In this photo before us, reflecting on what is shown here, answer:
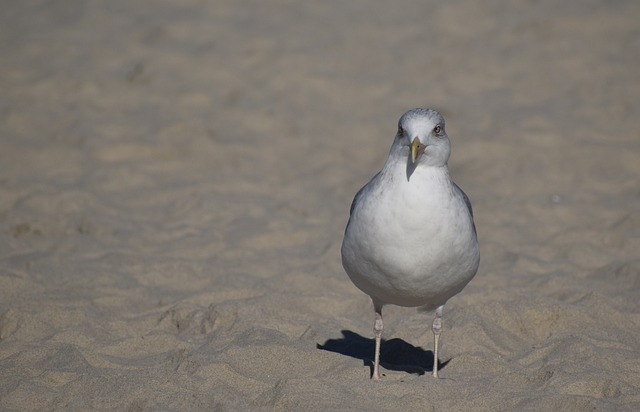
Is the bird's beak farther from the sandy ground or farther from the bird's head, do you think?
the sandy ground

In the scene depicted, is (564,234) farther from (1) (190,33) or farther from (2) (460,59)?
(1) (190,33)

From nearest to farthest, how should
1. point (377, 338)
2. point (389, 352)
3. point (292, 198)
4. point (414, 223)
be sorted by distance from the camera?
point (414, 223)
point (377, 338)
point (389, 352)
point (292, 198)

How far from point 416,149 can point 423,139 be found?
0.11m

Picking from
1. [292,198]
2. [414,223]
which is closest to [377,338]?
[414,223]

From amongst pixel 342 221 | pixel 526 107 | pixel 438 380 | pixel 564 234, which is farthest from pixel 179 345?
pixel 526 107

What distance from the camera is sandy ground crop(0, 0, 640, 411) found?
4.59 m

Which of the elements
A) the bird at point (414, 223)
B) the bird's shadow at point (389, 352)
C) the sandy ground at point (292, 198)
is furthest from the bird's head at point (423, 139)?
the bird's shadow at point (389, 352)

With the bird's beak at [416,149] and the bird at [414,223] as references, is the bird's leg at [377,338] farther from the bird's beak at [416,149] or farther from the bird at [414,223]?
the bird's beak at [416,149]

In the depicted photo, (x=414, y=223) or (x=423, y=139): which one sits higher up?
(x=423, y=139)

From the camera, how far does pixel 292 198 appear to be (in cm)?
764

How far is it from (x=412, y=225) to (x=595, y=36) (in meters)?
6.44

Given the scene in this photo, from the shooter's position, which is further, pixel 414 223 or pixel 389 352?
pixel 389 352

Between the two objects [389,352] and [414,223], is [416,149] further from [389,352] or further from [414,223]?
[389,352]

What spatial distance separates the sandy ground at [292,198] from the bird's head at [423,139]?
3.65ft
